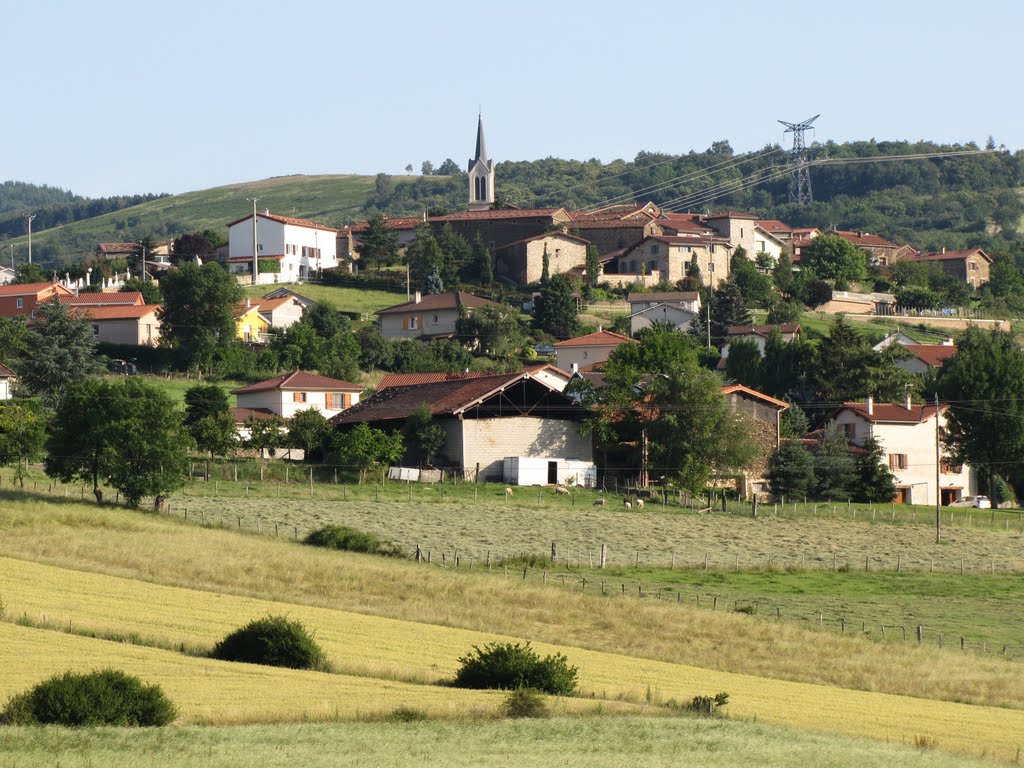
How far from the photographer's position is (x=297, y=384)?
8394cm

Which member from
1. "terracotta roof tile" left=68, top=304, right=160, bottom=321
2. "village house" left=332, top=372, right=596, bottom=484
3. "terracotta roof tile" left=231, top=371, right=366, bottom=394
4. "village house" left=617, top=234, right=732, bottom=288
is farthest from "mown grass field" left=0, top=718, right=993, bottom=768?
"village house" left=617, top=234, right=732, bottom=288

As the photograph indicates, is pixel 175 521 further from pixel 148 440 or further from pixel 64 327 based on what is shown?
pixel 64 327

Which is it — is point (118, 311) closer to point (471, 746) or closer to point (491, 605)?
point (491, 605)

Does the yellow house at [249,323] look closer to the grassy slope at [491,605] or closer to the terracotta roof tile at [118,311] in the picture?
the terracotta roof tile at [118,311]

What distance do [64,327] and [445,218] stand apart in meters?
61.1

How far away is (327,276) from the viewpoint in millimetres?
127750

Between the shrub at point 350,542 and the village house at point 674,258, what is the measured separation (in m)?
80.7

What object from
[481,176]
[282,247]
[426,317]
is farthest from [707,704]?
[481,176]

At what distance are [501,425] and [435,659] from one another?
4133 centimetres

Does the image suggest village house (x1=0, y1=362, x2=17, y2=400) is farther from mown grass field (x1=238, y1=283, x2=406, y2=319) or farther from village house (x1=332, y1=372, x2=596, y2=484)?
mown grass field (x1=238, y1=283, x2=406, y2=319)

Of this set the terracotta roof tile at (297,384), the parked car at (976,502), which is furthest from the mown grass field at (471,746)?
the terracotta roof tile at (297,384)

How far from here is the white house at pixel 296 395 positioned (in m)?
83.0

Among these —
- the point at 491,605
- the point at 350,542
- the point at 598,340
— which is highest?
the point at 598,340

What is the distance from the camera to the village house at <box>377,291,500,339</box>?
109 meters
